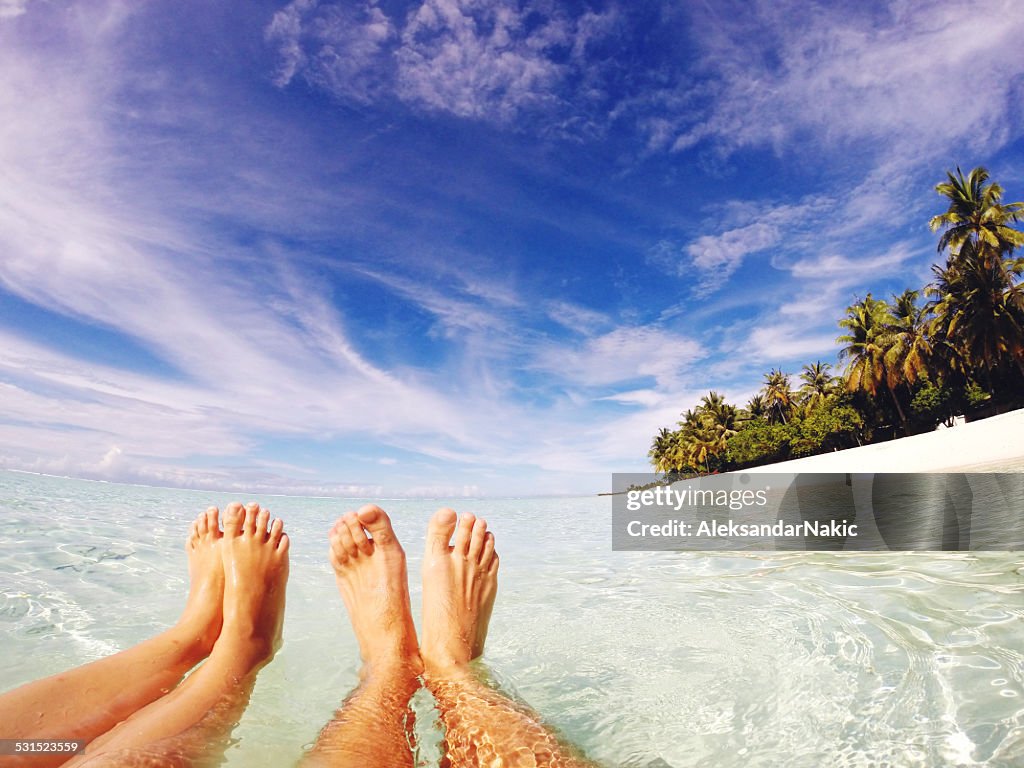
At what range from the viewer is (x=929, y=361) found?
20.8 metres

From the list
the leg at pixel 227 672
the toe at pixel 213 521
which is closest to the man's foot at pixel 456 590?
the leg at pixel 227 672

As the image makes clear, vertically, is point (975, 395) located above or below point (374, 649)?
above

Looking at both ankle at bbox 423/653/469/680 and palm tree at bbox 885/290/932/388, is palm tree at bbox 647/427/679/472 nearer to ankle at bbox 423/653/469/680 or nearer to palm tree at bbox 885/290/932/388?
palm tree at bbox 885/290/932/388

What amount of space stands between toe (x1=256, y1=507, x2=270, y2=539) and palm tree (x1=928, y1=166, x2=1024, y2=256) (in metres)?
21.3

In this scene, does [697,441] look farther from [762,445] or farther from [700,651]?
[700,651]

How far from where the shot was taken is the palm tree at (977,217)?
627 inches

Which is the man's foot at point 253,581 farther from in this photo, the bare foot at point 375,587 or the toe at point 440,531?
the toe at point 440,531

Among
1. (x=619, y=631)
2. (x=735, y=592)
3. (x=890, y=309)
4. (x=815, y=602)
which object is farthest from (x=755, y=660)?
(x=890, y=309)

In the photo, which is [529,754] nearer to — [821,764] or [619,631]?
[821,764]

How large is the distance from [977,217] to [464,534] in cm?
2125

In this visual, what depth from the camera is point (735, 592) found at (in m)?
2.69

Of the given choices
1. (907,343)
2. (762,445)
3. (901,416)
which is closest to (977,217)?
(907,343)

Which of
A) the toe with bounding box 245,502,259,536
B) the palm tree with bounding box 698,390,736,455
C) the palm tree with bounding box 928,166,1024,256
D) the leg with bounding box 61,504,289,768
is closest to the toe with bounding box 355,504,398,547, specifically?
the leg with bounding box 61,504,289,768

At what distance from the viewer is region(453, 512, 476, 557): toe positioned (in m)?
2.31
